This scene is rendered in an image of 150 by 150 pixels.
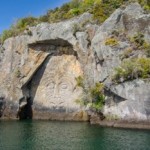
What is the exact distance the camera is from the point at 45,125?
166 ft

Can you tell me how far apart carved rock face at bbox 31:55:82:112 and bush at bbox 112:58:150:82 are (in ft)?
40.7

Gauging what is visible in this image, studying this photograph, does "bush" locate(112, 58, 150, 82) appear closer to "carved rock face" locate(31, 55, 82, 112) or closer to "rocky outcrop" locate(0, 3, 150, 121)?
"rocky outcrop" locate(0, 3, 150, 121)

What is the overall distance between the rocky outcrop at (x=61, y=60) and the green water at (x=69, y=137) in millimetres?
6347

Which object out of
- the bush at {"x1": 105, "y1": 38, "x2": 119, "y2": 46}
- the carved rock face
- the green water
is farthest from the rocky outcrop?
the green water

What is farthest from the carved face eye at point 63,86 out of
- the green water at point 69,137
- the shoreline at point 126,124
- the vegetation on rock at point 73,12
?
the shoreline at point 126,124

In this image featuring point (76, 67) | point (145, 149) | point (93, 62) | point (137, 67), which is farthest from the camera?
point (76, 67)

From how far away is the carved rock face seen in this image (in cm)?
5772

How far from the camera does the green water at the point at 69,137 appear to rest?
3462cm

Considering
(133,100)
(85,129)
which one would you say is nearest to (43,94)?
(85,129)

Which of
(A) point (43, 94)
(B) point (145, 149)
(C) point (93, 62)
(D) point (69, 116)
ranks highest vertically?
(C) point (93, 62)

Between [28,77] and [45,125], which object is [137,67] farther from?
[28,77]

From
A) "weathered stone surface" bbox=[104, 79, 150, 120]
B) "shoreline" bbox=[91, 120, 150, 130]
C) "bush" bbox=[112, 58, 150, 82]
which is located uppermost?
"bush" bbox=[112, 58, 150, 82]

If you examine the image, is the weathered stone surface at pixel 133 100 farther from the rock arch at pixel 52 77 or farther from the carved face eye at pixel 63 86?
the carved face eye at pixel 63 86

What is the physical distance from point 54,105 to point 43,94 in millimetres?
2727
